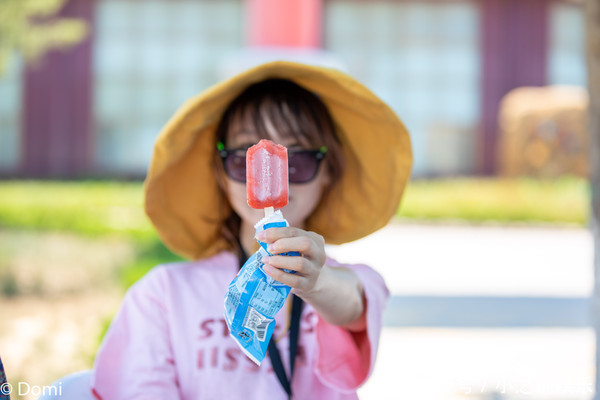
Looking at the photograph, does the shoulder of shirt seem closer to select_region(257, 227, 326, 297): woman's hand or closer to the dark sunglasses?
the dark sunglasses

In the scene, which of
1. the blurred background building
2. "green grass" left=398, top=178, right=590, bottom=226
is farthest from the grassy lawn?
the blurred background building

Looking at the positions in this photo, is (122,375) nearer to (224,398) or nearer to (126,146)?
(224,398)

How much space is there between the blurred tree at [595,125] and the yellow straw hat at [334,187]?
730 millimetres

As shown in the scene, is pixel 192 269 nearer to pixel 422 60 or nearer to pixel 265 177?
pixel 265 177

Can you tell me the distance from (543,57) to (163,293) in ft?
49.2

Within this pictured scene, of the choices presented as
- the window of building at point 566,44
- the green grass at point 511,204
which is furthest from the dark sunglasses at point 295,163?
the window of building at point 566,44

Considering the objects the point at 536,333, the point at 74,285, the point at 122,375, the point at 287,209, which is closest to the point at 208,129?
the point at 287,209

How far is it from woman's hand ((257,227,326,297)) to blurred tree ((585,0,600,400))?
1309 millimetres

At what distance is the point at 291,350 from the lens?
1.55 metres

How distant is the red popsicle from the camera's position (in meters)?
1.15

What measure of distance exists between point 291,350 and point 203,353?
21cm

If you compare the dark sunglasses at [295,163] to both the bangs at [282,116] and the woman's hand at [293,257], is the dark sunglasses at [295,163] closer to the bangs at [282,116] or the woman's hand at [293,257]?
the bangs at [282,116]

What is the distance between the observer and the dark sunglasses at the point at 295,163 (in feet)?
5.09

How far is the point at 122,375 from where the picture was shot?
1.53 m
